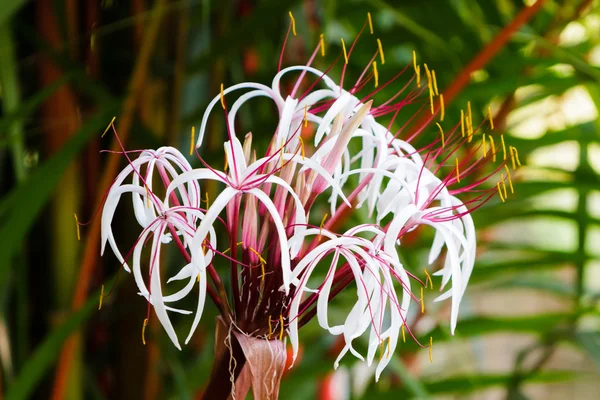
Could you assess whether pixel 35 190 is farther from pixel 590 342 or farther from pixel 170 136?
pixel 590 342

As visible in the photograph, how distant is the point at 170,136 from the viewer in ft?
0.74

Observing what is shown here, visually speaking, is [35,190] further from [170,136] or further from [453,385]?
[453,385]

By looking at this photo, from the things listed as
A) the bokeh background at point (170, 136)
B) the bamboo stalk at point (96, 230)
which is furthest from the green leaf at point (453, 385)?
the bamboo stalk at point (96, 230)

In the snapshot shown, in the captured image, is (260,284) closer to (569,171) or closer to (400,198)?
(400,198)

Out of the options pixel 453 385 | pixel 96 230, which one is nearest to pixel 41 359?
pixel 96 230

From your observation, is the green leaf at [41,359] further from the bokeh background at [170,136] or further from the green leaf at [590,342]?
the green leaf at [590,342]

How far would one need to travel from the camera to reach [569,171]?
0.25 meters

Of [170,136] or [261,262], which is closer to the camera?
[261,262]

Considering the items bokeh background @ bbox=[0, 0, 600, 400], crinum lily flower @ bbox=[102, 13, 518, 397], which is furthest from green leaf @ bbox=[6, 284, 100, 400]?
crinum lily flower @ bbox=[102, 13, 518, 397]

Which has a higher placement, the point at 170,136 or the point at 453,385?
the point at 170,136

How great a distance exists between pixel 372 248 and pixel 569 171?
0.60 ft

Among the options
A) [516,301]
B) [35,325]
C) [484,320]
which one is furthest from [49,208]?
[516,301]

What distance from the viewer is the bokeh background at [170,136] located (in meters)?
0.20

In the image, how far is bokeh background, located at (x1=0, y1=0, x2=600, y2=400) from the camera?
0.65ft
